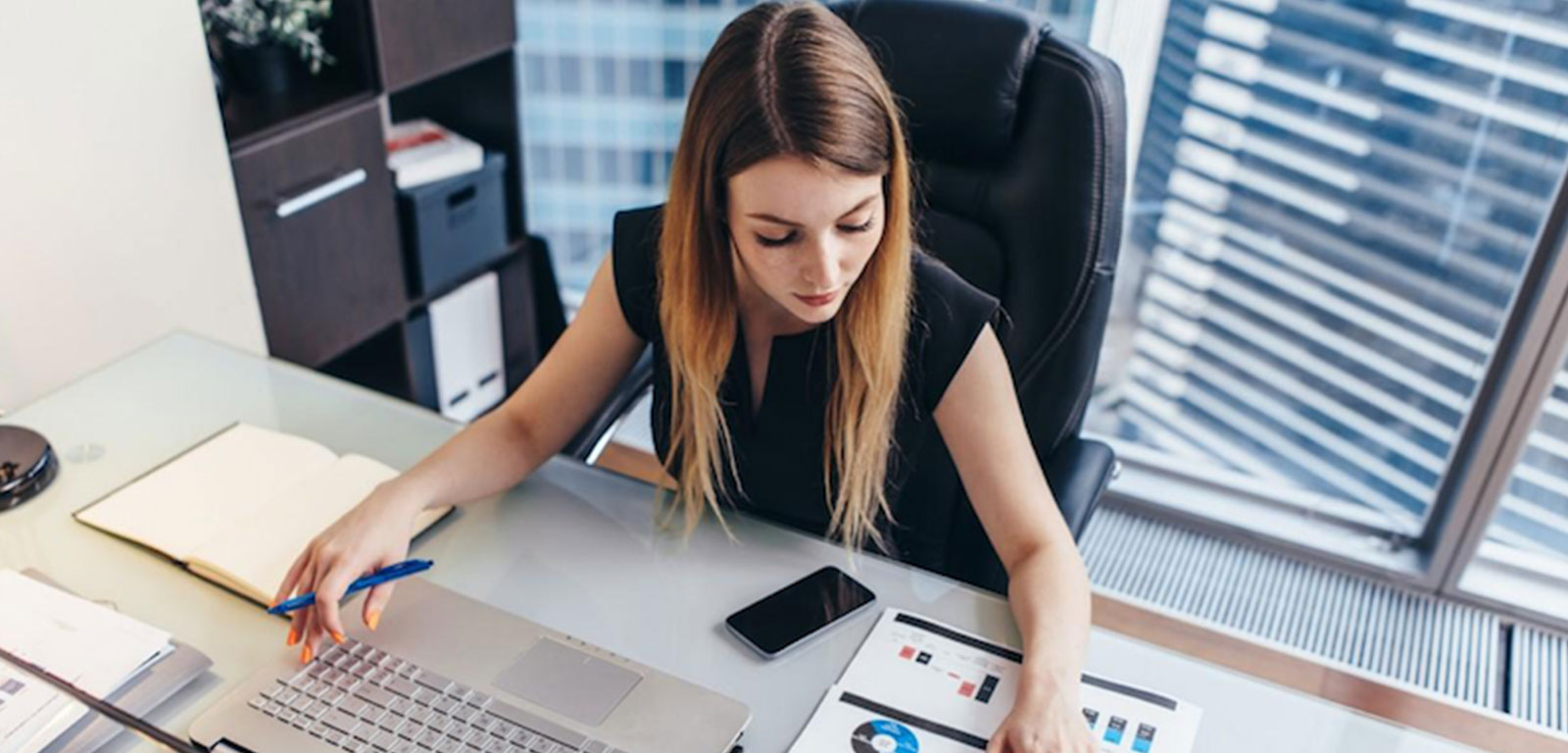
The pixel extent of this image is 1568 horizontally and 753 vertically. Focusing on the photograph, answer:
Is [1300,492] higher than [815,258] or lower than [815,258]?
lower

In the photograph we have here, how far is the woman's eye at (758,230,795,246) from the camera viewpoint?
3.38 feet

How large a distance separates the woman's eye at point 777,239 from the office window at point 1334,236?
130 cm

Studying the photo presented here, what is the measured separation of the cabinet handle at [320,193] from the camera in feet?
5.79

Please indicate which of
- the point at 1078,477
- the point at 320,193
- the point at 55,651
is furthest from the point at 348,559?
the point at 320,193

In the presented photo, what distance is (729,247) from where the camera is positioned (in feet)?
3.72

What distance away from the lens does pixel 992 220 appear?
1305 mm

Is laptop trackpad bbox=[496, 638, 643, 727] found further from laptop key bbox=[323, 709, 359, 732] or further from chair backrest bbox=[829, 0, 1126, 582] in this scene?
chair backrest bbox=[829, 0, 1126, 582]

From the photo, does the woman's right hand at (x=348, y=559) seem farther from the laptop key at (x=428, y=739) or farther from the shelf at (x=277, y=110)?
the shelf at (x=277, y=110)

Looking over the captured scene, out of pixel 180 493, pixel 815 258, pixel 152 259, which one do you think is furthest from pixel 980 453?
pixel 152 259

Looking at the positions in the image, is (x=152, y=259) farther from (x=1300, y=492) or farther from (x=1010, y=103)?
(x=1300, y=492)

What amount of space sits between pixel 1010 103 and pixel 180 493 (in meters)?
0.94

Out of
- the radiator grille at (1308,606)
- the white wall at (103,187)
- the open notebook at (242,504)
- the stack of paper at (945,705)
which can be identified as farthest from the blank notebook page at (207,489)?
the radiator grille at (1308,606)

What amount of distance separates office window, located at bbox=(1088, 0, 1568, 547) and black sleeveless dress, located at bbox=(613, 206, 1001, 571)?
1.05 metres

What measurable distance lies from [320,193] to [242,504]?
793mm
